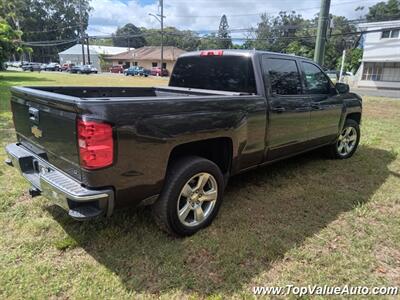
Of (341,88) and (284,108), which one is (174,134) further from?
(341,88)

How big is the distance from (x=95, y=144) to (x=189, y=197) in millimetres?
1179

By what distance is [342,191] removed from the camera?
4.54 m

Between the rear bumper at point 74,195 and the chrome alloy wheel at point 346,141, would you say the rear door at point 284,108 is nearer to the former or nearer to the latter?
the chrome alloy wheel at point 346,141

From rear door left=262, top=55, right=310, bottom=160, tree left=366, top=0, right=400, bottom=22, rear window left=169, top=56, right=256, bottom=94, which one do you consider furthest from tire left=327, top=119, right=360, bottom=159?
tree left=366, top=0, right=400, bottom=22

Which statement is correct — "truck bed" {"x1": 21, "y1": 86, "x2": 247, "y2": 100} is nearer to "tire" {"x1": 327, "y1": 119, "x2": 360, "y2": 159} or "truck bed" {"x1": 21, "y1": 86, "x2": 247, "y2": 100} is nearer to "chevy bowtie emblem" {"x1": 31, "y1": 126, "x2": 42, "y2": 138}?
"chevy bowtie emblem" {"x1": 31, "y1": 126, "x2": 42, "y2": 138}

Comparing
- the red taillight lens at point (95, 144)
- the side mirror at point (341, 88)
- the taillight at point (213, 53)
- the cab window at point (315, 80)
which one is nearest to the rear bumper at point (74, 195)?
the red taillight lens at point (95, 144)

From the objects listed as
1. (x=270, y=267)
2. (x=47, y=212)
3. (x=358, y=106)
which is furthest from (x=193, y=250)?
(x=358, y=106)

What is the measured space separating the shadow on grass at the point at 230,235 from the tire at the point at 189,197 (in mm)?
141

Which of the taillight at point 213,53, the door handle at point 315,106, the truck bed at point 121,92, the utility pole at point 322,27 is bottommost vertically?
the door handle at point 315,106

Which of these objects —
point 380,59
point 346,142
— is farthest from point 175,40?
point 346,142

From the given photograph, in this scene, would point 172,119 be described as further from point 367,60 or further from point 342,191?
point 367,60

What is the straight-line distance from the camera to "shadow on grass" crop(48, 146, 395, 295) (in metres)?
2.69

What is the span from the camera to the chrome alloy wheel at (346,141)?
5.99 m

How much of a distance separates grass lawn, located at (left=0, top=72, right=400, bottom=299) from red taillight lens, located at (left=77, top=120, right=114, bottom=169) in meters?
0.97
